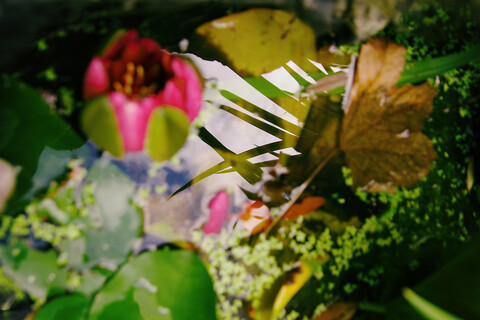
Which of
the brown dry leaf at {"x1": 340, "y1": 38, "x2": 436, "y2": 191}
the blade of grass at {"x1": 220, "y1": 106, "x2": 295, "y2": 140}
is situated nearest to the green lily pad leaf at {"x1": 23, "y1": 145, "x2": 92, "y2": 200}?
the blade of grass at {"x1": 220, "y1": 106, "x2": 295, "y2": 140}

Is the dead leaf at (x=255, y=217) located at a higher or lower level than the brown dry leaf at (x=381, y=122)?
lower

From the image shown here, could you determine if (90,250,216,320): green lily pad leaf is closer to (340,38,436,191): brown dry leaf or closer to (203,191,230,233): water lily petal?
(203,191,230,233): water lily petal

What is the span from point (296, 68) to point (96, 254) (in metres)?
0.66

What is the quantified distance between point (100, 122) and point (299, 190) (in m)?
0.52

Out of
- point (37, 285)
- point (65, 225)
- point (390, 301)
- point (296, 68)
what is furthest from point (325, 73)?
point (37, 285)

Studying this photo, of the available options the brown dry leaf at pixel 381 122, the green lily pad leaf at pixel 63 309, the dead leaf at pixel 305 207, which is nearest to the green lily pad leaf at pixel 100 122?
the green lily pad leaf at pixel 63 309

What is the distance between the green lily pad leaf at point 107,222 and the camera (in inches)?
30.5

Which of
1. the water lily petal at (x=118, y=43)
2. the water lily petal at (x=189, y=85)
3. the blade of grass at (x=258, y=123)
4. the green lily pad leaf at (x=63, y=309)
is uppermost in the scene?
the water lily petal at (x=118, y=43)

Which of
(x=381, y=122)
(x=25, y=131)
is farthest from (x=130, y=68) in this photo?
(x=381, y=122)

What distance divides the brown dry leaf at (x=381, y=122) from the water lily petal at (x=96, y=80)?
0.60 meters

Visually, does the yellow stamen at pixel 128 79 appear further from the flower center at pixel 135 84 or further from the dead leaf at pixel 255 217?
the dead leaf at pixel 255 217

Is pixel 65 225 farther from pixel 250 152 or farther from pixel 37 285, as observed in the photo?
pixel 250 152

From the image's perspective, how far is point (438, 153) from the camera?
38.9 inches

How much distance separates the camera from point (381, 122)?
0.91 meters
